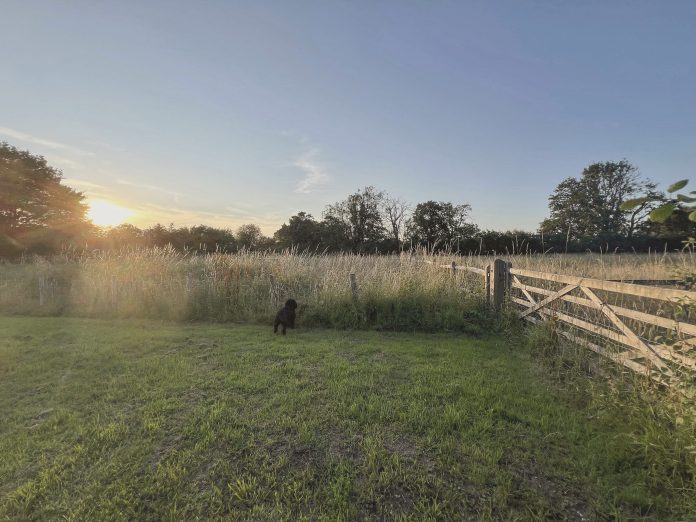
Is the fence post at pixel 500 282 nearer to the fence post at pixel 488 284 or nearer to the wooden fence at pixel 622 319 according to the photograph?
the wooden fence at pixel 622 319

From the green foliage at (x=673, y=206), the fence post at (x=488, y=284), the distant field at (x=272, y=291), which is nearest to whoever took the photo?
the green foliage at (x=673, y=206)

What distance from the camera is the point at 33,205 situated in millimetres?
23203

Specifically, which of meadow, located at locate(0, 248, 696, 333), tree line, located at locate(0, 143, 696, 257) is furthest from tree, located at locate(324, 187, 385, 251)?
meadow, located at locate(0, 248, 696, 333)

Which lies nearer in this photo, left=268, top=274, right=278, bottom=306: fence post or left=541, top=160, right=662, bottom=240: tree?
left=268, top=274, right=278, bottom=306: fence post

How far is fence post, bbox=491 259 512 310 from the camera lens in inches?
246

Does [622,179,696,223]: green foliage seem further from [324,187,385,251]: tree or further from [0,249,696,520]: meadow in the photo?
[324,187,385,251]: tree

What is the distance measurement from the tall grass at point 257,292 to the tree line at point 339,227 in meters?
8.77

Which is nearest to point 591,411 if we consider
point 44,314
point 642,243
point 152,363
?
point 152,363

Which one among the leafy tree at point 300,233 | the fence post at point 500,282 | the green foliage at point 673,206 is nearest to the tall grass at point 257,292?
the fence post at point 500,282

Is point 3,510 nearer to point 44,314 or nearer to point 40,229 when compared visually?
point 44,314

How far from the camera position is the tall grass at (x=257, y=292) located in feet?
21.1

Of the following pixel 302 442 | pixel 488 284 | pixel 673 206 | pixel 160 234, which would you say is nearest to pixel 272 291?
pixel 488 284

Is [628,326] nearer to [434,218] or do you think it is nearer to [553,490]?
[553,490]

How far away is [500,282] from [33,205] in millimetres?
30894
